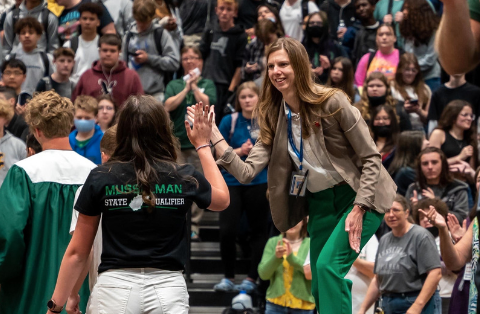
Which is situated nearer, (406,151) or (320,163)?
(320,163)

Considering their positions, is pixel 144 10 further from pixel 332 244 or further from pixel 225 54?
pixel 332 244

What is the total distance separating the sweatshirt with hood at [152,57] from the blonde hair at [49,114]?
4602mm

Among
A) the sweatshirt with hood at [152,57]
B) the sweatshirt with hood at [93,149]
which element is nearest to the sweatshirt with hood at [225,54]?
the sweatshirt with hood at [152,57]

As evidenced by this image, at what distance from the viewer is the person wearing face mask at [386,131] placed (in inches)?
318

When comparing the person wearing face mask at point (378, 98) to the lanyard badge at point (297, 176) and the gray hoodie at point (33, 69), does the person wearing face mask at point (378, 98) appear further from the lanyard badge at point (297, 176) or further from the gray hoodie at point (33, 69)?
the lanyard badge at point (297, 176)

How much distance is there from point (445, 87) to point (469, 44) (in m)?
6.81

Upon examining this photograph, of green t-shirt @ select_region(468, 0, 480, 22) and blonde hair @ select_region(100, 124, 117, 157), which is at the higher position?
green t-shirt @ select_region(468, 0, 480, 22)

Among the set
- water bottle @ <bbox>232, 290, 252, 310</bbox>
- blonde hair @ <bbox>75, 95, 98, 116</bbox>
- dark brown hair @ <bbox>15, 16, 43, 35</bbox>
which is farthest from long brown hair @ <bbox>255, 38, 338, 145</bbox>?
dark brown hair @ <bbox>15, 16, 43, 35</bbox>

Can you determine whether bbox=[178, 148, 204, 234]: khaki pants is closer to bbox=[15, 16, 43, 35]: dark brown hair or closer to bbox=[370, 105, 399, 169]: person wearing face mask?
bbox=[370, 105, 399, 169]: person wearing face mask

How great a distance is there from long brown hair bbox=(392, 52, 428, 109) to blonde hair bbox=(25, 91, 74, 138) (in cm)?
504

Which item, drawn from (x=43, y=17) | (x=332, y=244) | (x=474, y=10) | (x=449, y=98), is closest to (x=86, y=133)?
(x=43, y=17)

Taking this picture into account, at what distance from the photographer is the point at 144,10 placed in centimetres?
925

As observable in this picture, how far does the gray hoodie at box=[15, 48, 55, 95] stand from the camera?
9453 millimetres

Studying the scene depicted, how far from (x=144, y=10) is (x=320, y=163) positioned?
5.40 meters
